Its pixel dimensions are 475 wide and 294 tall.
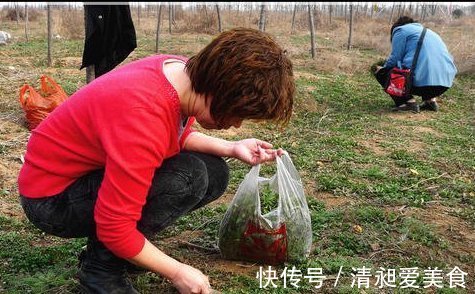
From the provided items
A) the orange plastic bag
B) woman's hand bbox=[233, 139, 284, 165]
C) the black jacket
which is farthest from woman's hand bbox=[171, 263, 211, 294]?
the orange plastic bag

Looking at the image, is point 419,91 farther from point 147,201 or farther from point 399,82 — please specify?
point 147,201

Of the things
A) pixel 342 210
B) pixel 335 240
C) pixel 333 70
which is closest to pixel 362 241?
pixel 335 240

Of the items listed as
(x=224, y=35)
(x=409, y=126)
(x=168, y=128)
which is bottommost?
(x=409, y=126)

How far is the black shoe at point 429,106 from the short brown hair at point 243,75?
502cm

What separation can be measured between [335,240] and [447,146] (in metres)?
2.49

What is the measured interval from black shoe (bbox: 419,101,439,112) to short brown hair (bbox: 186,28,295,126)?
16.5 ft

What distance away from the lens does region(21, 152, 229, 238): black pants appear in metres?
1.52

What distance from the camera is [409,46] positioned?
5609mm

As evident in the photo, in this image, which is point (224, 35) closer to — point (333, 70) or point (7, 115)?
point (7, 115)

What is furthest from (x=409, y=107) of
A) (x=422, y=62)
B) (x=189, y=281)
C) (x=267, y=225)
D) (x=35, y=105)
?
(x=189, y=281)

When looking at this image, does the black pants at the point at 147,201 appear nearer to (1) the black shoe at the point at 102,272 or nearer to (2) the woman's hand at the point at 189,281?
(1) the black shoe at the point at 102,272

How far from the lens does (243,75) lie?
1.28 meters

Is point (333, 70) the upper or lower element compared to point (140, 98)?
lower

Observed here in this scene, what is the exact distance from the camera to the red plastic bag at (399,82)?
5544 millimetres
